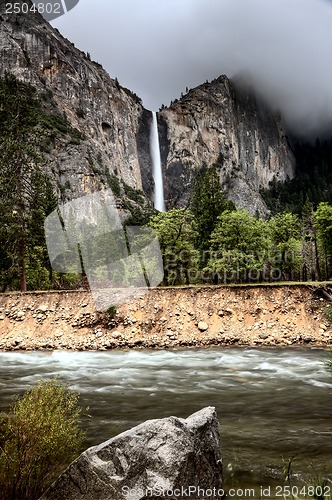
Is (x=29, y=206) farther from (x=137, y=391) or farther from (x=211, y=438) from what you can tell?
(x=211, y=438)

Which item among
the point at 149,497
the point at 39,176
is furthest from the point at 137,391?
the point at 39,176

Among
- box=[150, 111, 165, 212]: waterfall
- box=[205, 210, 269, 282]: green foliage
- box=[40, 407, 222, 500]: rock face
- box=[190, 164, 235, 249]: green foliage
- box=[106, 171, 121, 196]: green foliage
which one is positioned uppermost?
box=[150, 111, 165, 212]: waterfall

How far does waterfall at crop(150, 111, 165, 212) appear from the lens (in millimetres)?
163375

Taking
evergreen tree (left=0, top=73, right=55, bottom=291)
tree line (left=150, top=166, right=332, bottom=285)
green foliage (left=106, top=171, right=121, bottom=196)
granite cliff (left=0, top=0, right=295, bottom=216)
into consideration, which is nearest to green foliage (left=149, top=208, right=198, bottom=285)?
tree line (left=150, top=166, right=332, bottom=285)

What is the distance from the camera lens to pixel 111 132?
158375 mm

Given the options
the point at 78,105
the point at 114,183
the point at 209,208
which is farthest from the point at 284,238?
the point at 78,105

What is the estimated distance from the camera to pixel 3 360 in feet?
69.7

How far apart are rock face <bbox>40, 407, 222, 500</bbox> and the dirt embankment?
762 inches

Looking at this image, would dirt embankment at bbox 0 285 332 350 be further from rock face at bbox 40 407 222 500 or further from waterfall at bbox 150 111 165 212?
waterfall at bbox 150 111 165 212

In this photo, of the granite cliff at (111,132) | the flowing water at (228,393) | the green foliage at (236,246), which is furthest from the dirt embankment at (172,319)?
the granite cliff at (111,132)

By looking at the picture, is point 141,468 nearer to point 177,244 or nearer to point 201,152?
point 177,244

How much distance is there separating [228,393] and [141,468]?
9.76 metres

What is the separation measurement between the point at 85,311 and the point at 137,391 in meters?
13.0

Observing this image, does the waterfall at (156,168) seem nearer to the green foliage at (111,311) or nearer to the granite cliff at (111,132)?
the granite cliff at (111,132)
